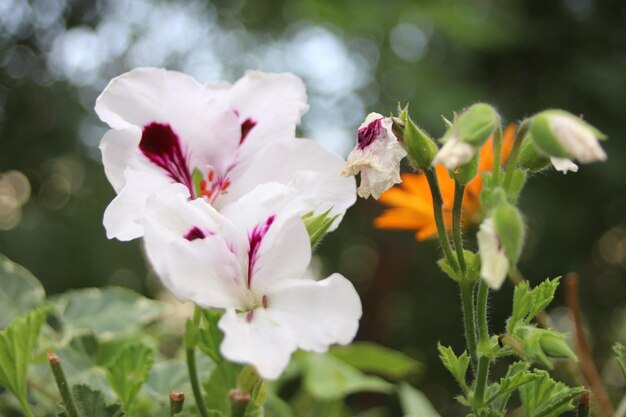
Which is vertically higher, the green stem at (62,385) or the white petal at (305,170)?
the white petal at (305,170)

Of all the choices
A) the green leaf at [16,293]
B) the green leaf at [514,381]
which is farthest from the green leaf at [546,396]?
the green leaf at [16,293]

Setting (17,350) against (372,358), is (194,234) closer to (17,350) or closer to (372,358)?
(17,350)

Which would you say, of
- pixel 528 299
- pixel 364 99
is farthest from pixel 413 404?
pixel 364 99

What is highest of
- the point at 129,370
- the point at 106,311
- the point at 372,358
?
the point at 129,370

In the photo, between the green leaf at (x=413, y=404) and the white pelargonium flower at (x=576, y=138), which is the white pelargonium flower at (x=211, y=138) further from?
the green leaf at (x=413, y=404)

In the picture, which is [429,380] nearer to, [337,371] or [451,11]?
[451,11]

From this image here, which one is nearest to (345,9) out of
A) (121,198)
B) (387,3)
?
(387,3)

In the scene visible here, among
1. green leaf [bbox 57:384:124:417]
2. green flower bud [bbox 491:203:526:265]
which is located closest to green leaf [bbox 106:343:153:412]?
green leaf [bbox 57:384:124:417]
